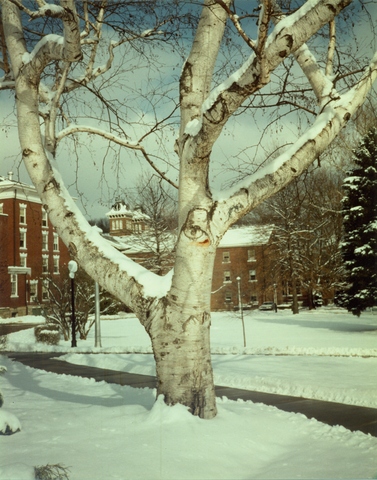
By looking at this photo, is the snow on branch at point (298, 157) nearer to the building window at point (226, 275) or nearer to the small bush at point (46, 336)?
the small bush at point (46, 336)

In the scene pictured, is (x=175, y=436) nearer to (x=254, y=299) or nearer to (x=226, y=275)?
(x=254, y=299)

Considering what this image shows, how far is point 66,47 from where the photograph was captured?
5355 millimetres

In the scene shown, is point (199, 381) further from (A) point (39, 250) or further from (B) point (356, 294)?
(A) point (39, 250)

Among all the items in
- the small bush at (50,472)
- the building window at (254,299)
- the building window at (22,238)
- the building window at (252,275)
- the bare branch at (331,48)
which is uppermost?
the building window at (22,238)

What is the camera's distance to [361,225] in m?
22.5

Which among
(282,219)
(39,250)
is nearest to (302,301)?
(282,219)

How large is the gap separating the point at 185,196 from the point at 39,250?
22122 millimetres

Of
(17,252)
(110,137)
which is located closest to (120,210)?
(110,137)

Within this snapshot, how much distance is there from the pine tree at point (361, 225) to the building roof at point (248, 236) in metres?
15.0

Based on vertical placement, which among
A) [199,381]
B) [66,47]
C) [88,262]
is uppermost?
[66,47]

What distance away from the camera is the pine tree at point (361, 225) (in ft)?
70.6

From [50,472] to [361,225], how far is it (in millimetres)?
20673

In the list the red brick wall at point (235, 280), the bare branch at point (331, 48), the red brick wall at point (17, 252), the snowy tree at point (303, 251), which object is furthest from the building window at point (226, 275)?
the bare branch at point (331, 48)

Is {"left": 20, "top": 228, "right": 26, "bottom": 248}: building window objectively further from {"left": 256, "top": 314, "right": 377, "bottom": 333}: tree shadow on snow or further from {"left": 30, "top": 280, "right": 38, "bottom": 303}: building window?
{"left": 256, "top": 314, "right": 377, "bottom": 333}: tree shadow on snow
